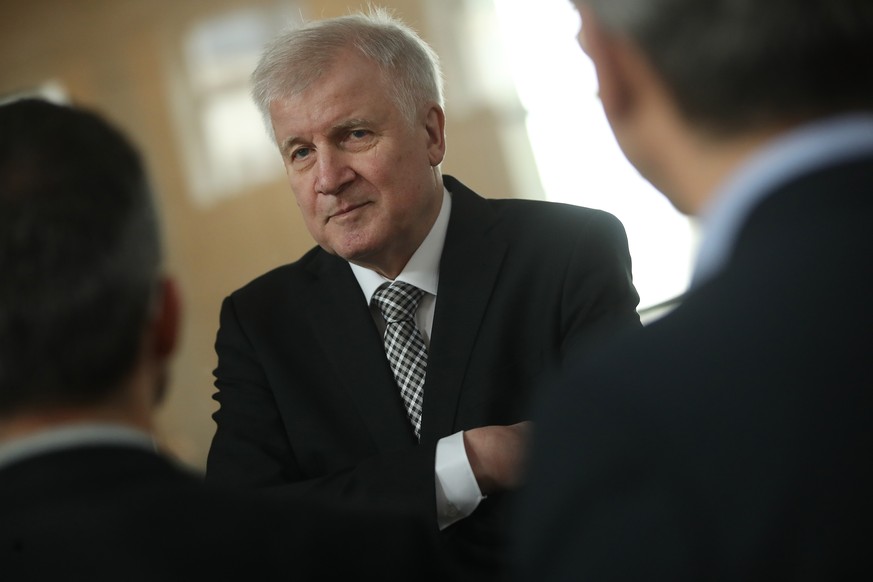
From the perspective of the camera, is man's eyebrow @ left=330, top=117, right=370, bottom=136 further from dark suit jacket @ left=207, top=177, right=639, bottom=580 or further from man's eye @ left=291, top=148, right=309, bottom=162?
dark suit jacket @ left=207, top=177, right=639, bottom=580

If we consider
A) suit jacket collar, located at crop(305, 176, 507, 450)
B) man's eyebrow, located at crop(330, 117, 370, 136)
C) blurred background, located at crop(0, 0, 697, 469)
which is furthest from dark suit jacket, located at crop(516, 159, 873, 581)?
blurred background, located at crop(0, 0, 697, 469)

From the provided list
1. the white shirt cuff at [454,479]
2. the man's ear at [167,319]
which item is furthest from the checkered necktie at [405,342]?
the man's ear at [167,319]

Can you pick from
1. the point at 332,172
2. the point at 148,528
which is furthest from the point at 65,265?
the point at 332,172

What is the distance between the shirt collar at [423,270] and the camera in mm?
2430

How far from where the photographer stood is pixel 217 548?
0.96 metres

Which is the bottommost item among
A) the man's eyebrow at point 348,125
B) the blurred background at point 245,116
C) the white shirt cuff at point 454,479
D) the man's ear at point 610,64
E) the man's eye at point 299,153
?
the white shirt cuff at point 454,479

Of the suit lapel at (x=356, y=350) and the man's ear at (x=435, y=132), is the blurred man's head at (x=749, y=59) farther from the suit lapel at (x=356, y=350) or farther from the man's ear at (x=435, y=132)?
the man's ear at (x=435, y=132)

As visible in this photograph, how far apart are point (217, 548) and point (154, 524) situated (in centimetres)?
6

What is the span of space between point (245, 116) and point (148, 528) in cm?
686

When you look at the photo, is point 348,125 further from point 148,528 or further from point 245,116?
point 245,116

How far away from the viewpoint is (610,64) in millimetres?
993

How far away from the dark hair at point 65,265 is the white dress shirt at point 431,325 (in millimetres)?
1024

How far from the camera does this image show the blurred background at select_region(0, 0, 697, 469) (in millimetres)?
6926

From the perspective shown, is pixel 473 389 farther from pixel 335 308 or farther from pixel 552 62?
pixel 552 62
